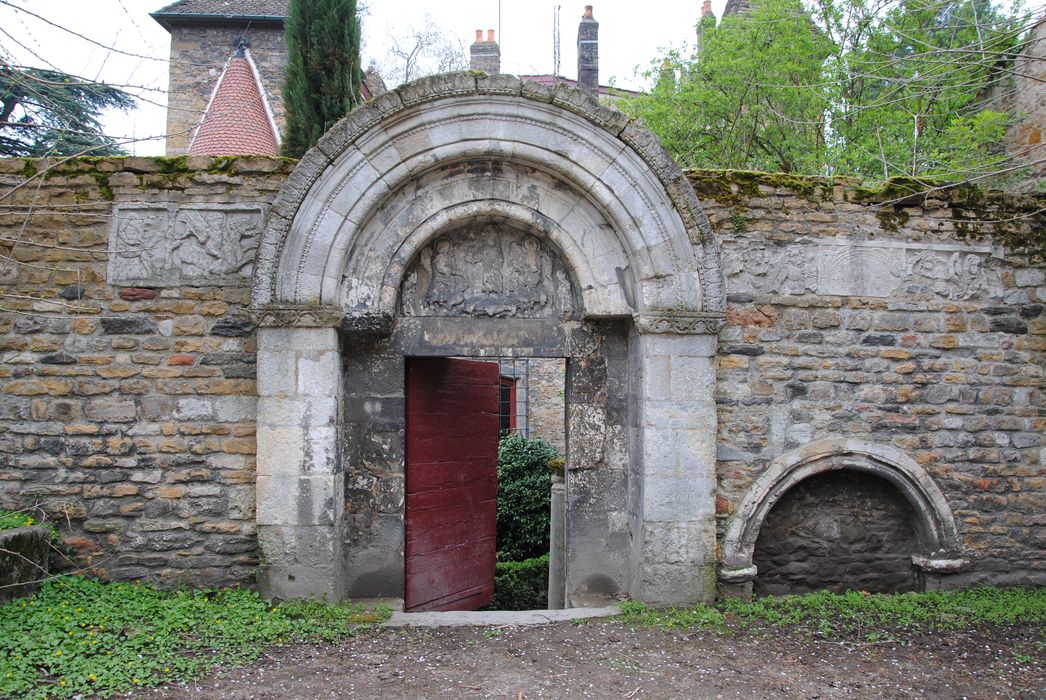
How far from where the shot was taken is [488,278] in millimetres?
5035

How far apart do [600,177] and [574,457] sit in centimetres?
188

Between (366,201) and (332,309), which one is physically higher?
(366,201)

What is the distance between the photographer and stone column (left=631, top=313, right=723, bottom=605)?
469 centimetres

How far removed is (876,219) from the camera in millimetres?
5016

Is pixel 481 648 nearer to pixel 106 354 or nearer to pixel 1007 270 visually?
pixel 106 354

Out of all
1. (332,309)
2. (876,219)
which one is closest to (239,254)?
(332,309)

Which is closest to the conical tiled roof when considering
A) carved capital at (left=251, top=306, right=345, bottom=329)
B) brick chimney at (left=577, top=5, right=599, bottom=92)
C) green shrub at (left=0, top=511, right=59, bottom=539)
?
brick chimney at (left=577, top=5, right=599, bottom=92)

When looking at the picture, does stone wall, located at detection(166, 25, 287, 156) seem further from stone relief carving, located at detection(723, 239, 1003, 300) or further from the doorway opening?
stone relief carving, located at detection(723, 239, 1003, 300)

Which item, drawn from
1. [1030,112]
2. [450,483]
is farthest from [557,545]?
[1030,112]

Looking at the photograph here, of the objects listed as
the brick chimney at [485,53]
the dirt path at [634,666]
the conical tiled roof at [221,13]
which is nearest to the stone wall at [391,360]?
the dirt path at [634,666]

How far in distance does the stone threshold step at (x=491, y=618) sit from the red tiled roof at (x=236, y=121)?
6305 millimetres

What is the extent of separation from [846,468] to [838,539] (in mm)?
547

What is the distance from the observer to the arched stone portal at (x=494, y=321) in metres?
4.56

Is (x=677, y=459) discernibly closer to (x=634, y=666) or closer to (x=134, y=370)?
(x=634, y=666)
